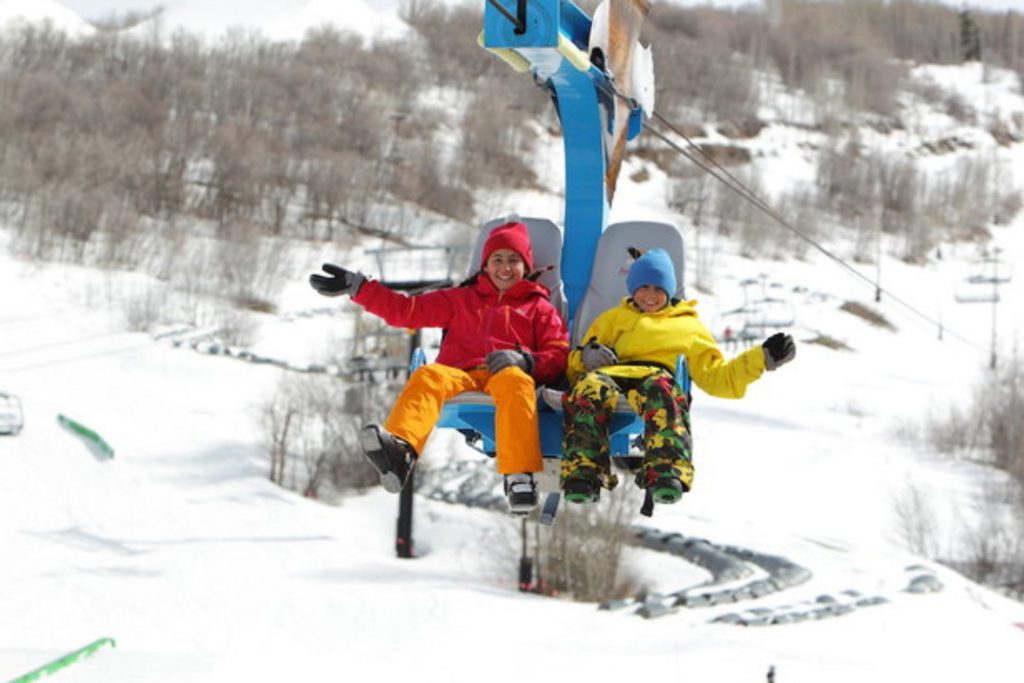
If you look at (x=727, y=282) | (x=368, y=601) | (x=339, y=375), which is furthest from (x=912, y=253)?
(x=368, y=601)

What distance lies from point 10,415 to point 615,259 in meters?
29.7

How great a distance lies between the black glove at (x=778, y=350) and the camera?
15.5 feet

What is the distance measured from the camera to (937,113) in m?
101

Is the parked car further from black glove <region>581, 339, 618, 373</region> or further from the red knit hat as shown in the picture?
black glove <region>581, 339, 618, 373</region>

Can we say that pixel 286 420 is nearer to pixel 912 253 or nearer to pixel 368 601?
pixel 368 601

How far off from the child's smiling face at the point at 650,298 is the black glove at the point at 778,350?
561 millimetres

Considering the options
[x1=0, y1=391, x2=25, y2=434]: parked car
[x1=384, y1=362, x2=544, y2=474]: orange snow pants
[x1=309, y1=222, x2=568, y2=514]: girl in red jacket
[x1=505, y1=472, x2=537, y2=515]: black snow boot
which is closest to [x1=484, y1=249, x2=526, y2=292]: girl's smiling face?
[x1=309, y1=222, x2=568, y2=514]: girl in red jacket

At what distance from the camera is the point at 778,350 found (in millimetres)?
4727

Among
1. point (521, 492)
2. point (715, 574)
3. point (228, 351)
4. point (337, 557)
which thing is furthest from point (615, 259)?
point (228, 351)

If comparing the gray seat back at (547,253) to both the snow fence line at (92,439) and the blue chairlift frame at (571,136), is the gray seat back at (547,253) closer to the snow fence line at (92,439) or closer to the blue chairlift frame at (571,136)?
the blue chairlift frame at (571,136)

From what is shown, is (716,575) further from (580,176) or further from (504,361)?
(504,361)

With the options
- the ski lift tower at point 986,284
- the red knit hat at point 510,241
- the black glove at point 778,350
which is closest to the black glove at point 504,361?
the red knit hat at point 510,241

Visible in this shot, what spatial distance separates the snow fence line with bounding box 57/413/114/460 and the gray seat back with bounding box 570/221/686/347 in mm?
28903

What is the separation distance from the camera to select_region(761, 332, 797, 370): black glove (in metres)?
4.71
